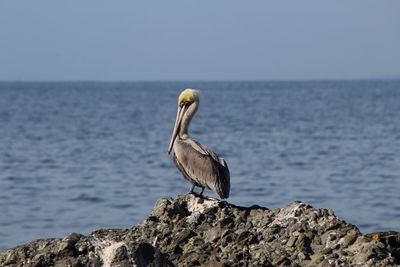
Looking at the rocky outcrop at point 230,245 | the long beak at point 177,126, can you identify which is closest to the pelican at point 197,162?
the long beak at point 177,126

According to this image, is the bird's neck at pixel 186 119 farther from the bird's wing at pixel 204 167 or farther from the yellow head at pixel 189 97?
the bird's wing at pixel 204 167

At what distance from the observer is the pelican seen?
27.3 ft

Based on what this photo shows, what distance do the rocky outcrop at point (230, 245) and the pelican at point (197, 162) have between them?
8.15 feet

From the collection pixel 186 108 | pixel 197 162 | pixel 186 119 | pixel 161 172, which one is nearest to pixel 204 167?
pixel 197 162

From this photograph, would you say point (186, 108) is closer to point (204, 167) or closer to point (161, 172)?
point (204, 167)

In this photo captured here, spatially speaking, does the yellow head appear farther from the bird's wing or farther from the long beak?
the bird's wing

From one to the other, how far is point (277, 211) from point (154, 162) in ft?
64.8

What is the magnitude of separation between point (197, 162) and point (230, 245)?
3.30 metres

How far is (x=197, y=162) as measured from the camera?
843 cm

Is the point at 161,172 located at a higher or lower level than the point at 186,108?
lower

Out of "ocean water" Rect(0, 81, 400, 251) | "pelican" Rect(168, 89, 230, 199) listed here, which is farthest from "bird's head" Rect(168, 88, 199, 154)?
"ocean water" Rect(0, 81, 400, 251)

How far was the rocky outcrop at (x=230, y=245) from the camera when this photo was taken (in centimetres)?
475

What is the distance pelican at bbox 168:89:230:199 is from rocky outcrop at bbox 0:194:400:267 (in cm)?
248

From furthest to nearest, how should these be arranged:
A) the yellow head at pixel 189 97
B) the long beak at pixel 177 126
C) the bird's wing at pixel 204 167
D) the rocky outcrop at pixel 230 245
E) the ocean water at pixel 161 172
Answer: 1. the ocean water at pixel 161 172
2. the yellow head at pixel 189 97
3. the long beak at pixel 177 126
4. the bird's wing at pixel 204 167
5. the rocky outcrop at pixel 230 245
